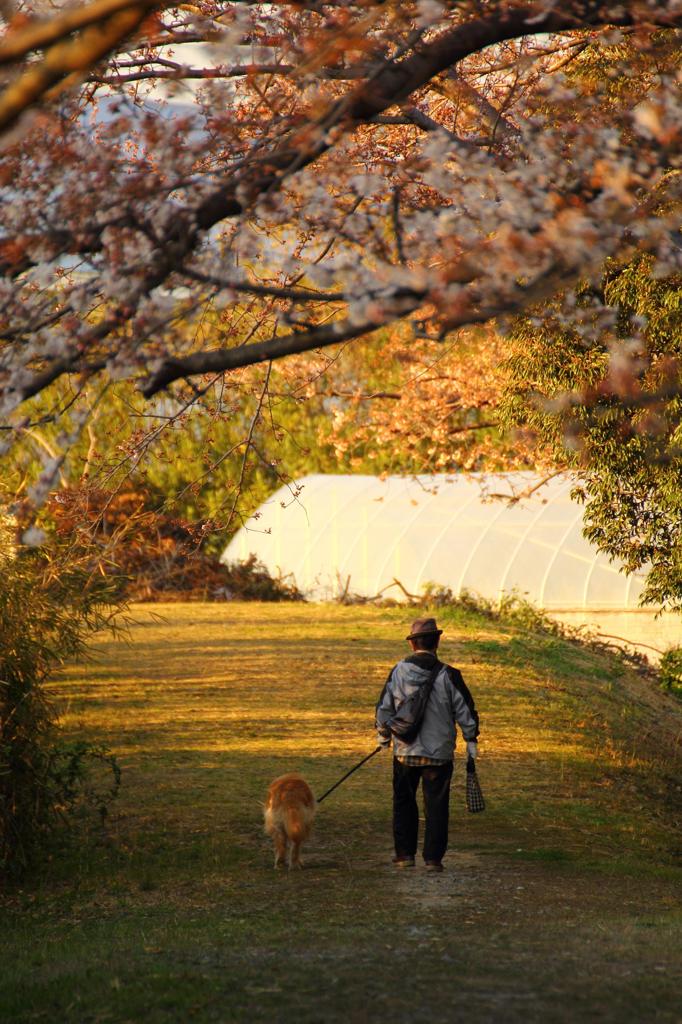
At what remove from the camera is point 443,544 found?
88.5 ft

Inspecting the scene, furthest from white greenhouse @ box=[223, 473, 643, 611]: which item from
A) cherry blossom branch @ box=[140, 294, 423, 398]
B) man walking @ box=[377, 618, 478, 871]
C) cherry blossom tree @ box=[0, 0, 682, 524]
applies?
cherry blossom branch @ box=[140, 294, 423, 398]

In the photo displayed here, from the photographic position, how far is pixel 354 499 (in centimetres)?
3017

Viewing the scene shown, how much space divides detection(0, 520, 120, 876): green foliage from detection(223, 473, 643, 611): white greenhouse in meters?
12.8

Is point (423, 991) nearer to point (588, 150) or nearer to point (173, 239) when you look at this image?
point (173, 239)

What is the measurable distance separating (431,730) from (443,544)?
17249mm

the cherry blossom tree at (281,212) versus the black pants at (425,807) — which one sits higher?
the cherry blossom tree at (281,212)


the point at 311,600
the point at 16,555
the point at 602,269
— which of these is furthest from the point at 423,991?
the point at 311,600

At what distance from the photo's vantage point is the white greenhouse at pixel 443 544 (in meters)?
25.0

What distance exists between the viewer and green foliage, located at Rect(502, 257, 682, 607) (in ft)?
36.7

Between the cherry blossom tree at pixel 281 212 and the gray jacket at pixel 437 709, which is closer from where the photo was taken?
the cherry blossom tree at pixel 281 212

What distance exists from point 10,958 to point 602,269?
276 inches

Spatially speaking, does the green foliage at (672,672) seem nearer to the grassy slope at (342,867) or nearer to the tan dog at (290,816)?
the grassy slope at (342,867)

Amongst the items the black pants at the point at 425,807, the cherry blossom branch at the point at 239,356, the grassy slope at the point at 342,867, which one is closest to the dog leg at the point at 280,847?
the grassy slope at the point at 342,867

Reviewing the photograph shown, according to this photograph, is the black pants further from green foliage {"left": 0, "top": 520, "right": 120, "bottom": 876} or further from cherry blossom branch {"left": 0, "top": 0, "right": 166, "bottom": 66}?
cherry blossom branch {"left": 0, "top": 0, "right": 166, "bottom": 66}
